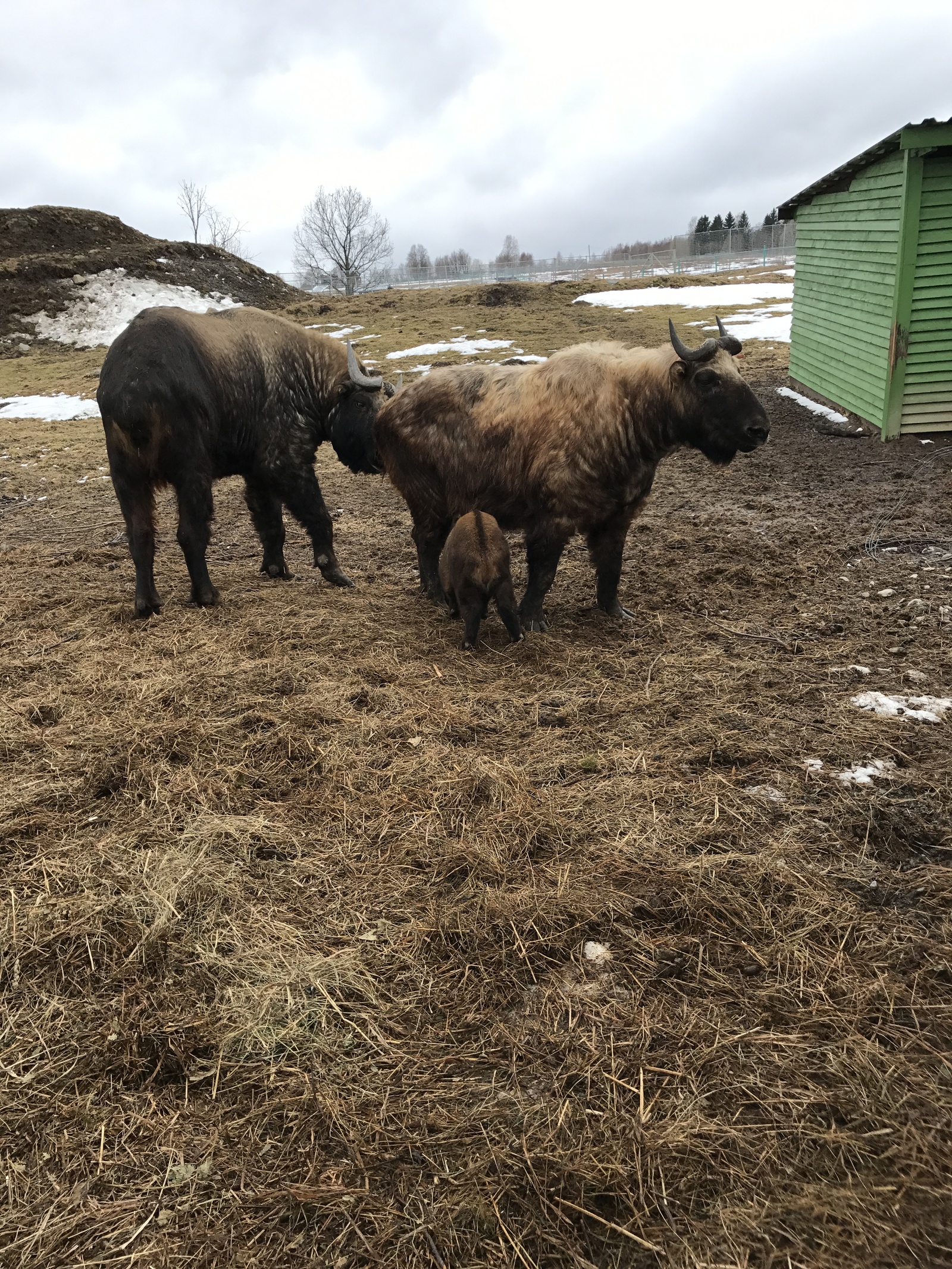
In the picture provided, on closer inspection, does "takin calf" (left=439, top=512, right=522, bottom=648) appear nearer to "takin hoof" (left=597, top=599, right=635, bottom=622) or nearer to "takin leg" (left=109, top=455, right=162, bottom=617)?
"takin hoof" (left=597, top=599, right=635, bottom=622)

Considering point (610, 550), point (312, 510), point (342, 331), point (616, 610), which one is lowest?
point (616, 610)

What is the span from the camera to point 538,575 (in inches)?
213

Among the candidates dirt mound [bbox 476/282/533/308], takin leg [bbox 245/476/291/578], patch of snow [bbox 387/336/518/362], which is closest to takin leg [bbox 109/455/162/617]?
takin leg [bbox 245/476/291/578]

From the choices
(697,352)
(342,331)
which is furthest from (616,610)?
(342,331)

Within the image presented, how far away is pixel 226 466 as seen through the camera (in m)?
6.22

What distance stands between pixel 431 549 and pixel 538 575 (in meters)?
1.13

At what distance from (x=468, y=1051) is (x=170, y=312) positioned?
5563 millimetres

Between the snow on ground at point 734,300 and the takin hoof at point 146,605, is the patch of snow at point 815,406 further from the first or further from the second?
the takin hoof at point 146,605

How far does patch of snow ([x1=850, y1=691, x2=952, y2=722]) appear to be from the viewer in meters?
3.78

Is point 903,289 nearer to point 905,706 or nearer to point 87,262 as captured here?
point 905,706

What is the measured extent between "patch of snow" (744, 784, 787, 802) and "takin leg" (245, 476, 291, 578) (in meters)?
4.75

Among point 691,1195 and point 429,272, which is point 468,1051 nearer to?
point 691,1195

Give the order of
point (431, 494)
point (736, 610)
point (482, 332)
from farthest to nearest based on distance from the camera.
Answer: point (482, 332)
point (431, 494)
point (736, 610)

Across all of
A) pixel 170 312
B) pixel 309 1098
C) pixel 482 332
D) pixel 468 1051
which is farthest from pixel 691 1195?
pixel 482 332
